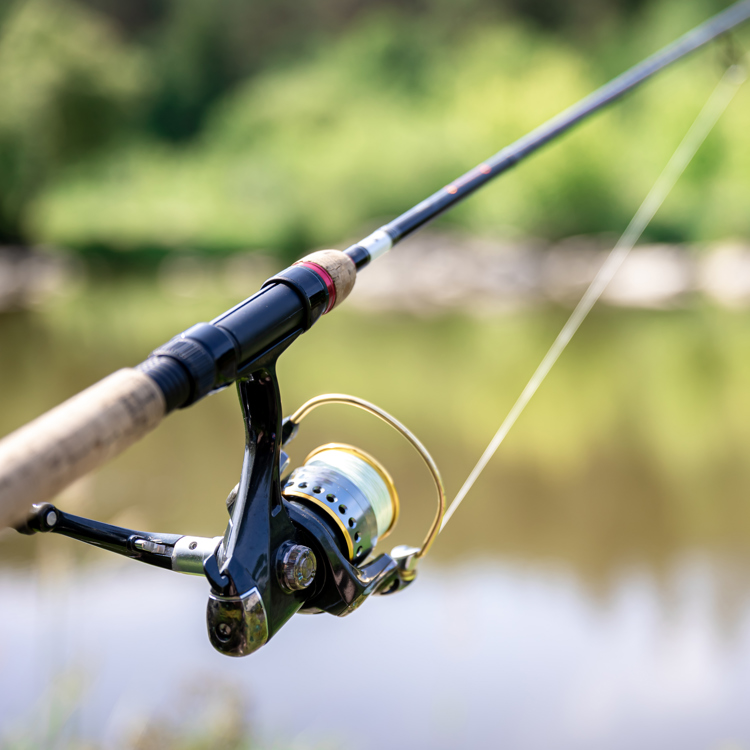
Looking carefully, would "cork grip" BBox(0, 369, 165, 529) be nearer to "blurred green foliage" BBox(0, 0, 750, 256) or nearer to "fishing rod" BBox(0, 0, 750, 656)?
"fishing rod" BBox(0, 0, 750, 656)

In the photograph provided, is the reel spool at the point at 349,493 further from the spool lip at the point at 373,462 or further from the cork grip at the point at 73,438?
the cork grip at the point at 73,438

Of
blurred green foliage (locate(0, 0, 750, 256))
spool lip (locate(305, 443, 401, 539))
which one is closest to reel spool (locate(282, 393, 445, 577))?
spool lip (locate(305, 443, 401, 539))

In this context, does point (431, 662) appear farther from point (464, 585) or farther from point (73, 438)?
point (73, 438)

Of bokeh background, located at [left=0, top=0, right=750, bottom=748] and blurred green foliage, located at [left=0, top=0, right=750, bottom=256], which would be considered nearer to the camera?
bokeh background, located at [left=0, top=0, right=750, bottom=748]

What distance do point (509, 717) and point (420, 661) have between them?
1.24 feet

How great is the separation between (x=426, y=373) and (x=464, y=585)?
2.45m

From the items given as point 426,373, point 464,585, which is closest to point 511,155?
point 464,585

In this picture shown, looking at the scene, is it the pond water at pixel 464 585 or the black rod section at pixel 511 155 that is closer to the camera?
the black rod section at pixel 511 155

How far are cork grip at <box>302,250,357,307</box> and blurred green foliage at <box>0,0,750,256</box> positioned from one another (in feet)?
29.5

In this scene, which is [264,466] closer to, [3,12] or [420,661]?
[420,661]

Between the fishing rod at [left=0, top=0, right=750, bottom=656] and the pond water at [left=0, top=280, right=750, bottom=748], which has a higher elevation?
the pond water at [left=0, top=280, right=750, bottom=748]

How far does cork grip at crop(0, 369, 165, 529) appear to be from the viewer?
0.44m

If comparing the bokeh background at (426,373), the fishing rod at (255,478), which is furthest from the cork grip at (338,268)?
the bokeh background at (426,373)

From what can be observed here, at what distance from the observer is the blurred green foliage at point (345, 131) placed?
9859 mm
